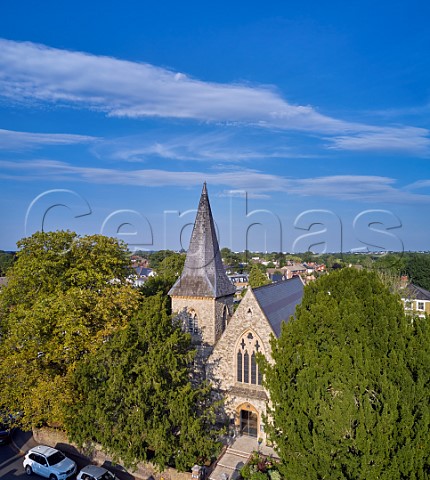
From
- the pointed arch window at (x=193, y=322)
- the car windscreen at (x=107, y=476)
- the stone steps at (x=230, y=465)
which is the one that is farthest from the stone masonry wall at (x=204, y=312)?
the car windscreen at (x=107, y=476)

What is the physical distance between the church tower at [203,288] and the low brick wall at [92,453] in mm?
7716

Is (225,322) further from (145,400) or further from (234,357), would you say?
(145,400)

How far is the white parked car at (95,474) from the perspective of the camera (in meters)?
18.9

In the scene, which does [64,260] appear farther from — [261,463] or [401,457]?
[401,457]

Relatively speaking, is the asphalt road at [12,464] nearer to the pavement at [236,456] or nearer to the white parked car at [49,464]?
the white parked car at [49,464]

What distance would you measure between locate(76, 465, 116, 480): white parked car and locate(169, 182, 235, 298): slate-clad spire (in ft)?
34.6

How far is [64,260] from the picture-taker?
23.9m

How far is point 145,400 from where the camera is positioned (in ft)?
60.0

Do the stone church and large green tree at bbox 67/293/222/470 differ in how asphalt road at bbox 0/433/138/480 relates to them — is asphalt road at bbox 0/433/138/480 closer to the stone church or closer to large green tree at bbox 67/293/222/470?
large green tree at bbox 67/293/222/470

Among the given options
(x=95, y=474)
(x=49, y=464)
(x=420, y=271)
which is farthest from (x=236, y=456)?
(x=420, y=271)

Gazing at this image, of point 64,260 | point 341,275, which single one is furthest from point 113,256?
point 341,275

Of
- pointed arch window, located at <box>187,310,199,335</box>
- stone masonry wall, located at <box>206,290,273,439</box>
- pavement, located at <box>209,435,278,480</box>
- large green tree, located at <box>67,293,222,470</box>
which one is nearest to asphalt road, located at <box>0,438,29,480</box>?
large green tree, located at <box>67,293,222,470</box>

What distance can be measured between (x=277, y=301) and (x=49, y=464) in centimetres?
1606

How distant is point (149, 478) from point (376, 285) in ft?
50.0
